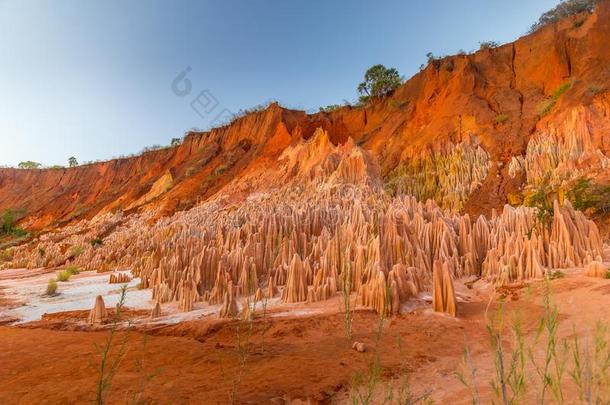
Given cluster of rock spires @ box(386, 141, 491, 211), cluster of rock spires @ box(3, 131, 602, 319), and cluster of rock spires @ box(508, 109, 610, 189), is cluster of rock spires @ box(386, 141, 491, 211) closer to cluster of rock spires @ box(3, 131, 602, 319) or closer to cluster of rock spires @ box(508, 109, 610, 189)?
cluster of rock spires @ box(508, 109, 610, 189)

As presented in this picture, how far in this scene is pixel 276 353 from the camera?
4.52 m

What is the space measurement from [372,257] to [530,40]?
20.3m

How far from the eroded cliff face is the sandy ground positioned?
927 centimetres

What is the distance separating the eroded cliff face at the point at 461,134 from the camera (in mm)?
14570

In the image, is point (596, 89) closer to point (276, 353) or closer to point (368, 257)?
point (368, 257)

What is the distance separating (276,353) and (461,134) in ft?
55.6

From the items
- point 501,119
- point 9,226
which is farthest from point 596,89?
point 9,226

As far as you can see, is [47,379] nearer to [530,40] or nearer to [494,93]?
[494,93]

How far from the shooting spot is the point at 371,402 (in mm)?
3094

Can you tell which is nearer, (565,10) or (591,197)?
(591,197)

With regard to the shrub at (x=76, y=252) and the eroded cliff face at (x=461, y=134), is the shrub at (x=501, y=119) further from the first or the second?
the shrub at (x=76, y=252)

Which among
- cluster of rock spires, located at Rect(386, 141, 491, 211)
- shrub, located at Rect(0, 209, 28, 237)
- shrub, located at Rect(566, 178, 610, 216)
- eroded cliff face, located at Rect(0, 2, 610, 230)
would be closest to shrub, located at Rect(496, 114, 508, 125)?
eroded cliff face, located at Rect(0, 2, 610, 230)

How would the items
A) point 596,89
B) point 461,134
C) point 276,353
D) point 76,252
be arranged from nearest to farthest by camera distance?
point 276,353 → point 596,89 → point 461,134 → point 76,252

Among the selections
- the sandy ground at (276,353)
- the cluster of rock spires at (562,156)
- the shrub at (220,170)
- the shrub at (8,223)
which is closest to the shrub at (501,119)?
the cluster of rock spires at (562,156)
